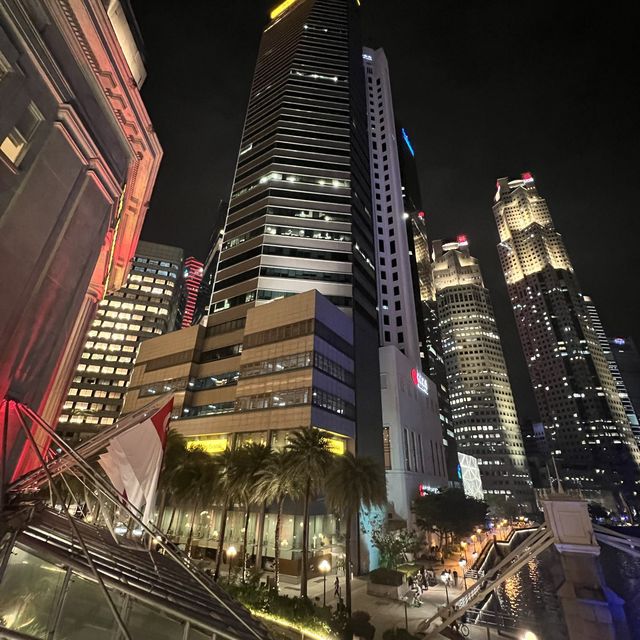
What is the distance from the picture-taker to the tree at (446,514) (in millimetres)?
58344

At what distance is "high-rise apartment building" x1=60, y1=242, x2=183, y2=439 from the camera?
104 meters

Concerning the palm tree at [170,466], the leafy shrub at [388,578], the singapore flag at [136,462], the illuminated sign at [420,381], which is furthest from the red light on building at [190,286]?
the singapore flag at [136,462]

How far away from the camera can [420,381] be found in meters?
81.6

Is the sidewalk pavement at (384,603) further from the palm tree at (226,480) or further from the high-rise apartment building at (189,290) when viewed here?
the high-rise apartment building at (189,290)

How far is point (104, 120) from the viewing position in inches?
556

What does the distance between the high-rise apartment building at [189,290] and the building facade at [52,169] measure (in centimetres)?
16146

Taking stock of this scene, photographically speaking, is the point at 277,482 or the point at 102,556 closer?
the point at 102,556

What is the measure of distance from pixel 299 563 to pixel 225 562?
10.7m

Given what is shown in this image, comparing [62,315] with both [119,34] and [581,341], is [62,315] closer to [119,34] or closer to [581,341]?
[119,34]

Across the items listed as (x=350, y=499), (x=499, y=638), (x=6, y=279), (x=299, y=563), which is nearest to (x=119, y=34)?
(x=6, y=279)

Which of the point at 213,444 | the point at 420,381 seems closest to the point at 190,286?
the point at 420,381

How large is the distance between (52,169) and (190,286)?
584ft

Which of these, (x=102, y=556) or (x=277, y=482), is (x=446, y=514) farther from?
(x=102, y=556)

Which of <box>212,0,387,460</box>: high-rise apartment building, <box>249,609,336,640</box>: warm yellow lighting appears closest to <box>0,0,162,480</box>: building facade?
<box>249,609,336,640</box>: warm yellow lighting
